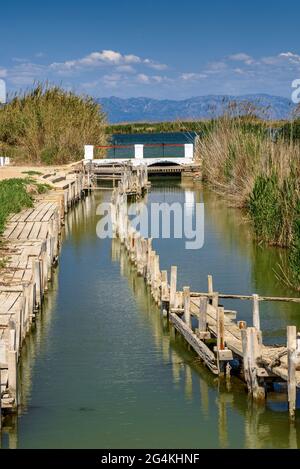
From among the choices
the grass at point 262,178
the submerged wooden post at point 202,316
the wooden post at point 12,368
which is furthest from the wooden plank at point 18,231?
the wooden post at point 12,368

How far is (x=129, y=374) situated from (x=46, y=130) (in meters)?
35.0

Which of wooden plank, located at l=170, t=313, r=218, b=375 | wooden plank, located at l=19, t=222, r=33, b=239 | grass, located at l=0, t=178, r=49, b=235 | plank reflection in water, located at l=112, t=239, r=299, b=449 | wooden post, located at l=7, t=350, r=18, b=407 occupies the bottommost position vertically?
plank reflection in water, located at l=112, t=239, r=299, b=449

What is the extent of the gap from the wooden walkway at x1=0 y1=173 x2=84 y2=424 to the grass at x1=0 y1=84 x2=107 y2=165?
15966 millimetres

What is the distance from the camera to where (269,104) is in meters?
39.4

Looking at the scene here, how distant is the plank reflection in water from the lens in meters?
11.6

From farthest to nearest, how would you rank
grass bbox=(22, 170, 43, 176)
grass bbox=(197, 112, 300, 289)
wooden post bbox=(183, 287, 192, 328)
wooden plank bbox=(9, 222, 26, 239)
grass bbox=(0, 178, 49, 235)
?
grass bbox=(22, 170, 43, 176) → grass bbox=(0, 178, 49, 235) → grass bbox=(197, 112, 300, 289) → wooden plank bbox=(9, 222, 26, 239) → wooden post bbox=(183, 287, 192, 328)

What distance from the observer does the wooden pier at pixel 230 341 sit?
11.9m

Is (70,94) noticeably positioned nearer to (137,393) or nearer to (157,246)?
(157,246)

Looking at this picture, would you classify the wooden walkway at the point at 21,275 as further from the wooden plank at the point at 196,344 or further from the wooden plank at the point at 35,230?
the wooden plank at the point at 196,344

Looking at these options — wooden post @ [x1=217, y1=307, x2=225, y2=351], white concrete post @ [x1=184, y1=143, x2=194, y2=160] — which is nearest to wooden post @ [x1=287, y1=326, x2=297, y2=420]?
wooden post @ [x1=217, y1=307, x2=225, y2=351]

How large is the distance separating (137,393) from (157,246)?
12.8 m

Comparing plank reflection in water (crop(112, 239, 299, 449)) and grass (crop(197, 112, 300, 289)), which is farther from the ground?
grass (crop(197, 112, 300, 289))

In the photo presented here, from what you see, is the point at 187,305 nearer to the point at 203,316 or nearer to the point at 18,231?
→ the point at 203,316

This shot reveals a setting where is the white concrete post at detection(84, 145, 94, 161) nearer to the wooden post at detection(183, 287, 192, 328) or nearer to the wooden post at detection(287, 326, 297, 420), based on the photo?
the wooden post at detection(183, 287, 192, 328)
